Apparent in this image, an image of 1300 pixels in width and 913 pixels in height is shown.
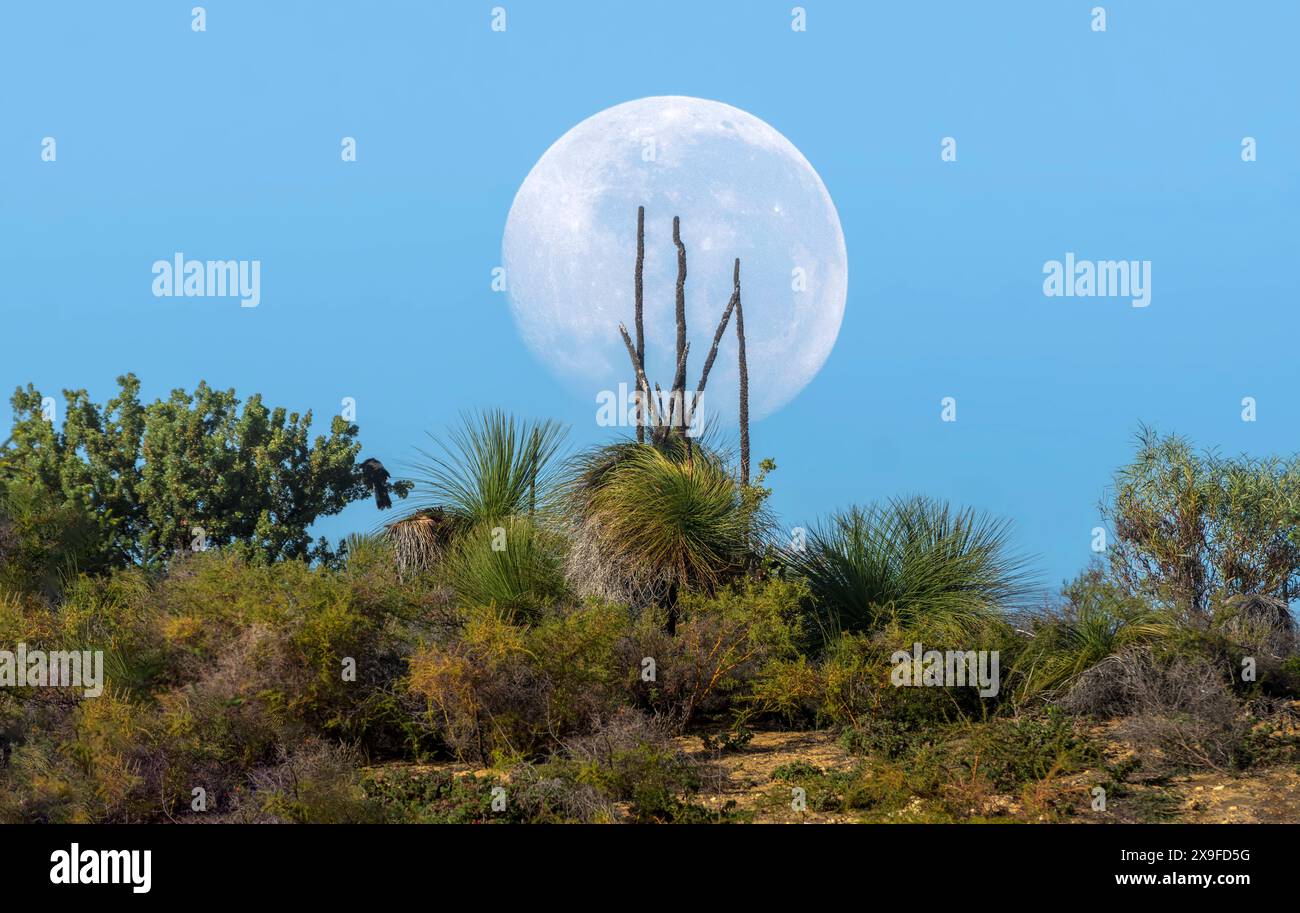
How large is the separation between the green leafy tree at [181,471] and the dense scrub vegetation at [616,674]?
4.19m

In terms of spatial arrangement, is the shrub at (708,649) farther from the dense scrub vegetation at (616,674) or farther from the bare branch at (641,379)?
the bare branch at (641,379)

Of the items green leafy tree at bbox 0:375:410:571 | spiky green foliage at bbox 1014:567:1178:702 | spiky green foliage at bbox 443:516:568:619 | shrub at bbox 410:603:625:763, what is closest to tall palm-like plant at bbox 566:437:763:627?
spiky green foliage at bbox 443:516:568:619

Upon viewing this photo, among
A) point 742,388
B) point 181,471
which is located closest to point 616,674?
point 742,388

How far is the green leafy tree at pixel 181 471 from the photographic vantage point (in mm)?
22859

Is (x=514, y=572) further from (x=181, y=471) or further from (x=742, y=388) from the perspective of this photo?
(x=181, y=471)

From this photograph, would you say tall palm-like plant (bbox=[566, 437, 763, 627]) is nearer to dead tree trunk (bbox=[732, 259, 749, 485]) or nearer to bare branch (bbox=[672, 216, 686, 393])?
dead tree trunk (bbox=[732, 259, 749, 485])

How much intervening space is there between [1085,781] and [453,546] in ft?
32.1

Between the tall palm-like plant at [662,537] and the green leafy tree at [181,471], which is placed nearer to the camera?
the tall palm-like plant at [662,537]

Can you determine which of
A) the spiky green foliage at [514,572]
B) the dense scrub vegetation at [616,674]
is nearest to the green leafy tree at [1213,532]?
the dense scrub vegetation at [616,674]

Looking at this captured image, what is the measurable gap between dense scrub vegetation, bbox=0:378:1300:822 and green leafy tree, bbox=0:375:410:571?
419 centimetres

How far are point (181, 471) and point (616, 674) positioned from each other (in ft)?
43.2

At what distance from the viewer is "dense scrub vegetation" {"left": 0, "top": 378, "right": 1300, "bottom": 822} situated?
35.0 ft

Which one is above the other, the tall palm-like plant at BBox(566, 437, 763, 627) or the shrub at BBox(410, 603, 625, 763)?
the tall palm-like plant at BBox(566, 437, 763, 627)

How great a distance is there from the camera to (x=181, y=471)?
75.2ft
